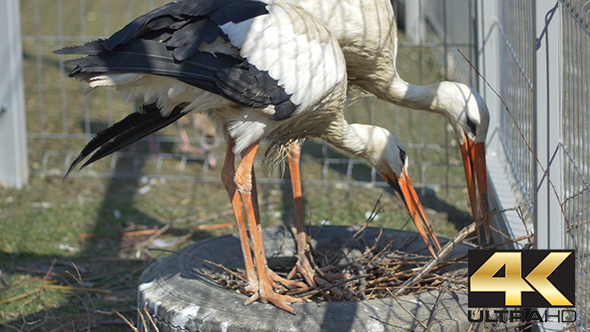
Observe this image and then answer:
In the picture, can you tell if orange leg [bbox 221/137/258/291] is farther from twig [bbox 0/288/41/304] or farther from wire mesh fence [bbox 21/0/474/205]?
wire mesh fence [bbox 21/0/474/205]

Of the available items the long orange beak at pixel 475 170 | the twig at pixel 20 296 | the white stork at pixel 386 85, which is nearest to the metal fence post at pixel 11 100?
the twig at pixel 20 296

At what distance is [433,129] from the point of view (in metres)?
6.32

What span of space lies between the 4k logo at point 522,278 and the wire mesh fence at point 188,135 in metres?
2.61

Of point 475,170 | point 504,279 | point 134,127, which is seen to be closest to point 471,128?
point 475,170

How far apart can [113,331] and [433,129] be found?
13.8ft

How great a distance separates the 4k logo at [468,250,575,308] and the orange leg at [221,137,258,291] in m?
0.94

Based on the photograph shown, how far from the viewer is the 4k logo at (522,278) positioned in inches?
78.0

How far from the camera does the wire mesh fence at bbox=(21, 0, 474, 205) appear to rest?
5.29 metres

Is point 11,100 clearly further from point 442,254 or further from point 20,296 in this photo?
point 442,254

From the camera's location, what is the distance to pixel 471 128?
305 cm

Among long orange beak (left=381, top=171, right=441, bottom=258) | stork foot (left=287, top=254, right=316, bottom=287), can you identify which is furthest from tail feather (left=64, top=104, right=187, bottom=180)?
long orange beak (left=381, top=171, right=441, bottom=258)

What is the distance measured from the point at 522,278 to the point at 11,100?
4.61m

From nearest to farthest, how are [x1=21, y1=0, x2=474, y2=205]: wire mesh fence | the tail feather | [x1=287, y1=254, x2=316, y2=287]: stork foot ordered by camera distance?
the tail feather → [x1=287, y1=254, x2=316, y2=287]: stork foot → [x1=21, y1=0, x2=474, y2=205]: wire mesh fence

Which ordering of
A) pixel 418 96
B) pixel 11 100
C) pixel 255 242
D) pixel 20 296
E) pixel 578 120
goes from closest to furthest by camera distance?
pixel 578 120 < pixel 255 242 < pixel 418 96 < pixel 20 296 < pixel 11 100
